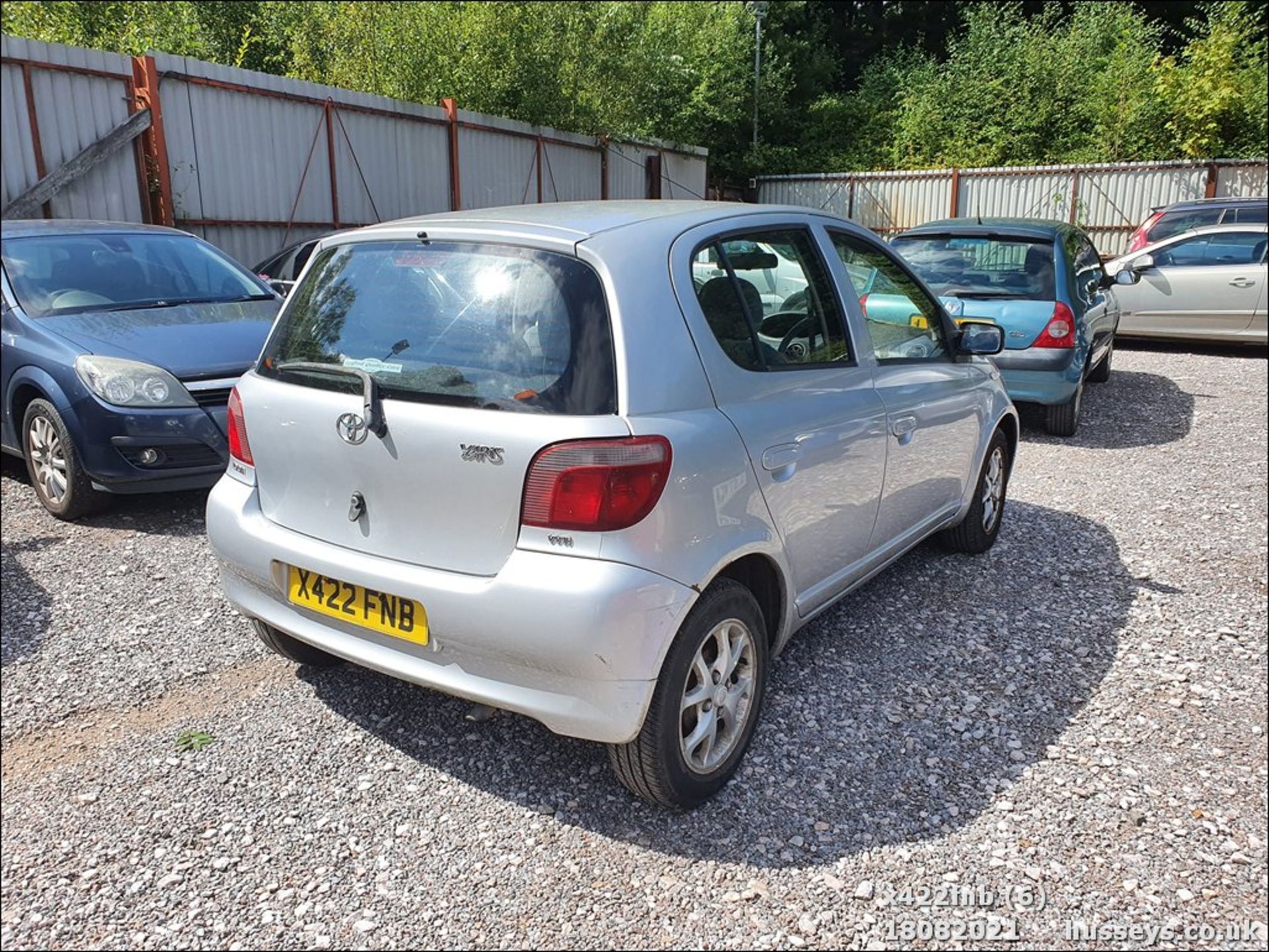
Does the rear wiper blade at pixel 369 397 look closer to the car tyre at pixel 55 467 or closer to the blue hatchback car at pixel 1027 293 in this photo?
the car tyre at pixel 55 467

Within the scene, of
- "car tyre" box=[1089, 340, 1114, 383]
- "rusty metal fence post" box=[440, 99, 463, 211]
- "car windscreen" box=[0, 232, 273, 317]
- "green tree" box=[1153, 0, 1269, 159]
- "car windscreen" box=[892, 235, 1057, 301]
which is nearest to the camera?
"car windscreen" box=[0, 232, 273, 317]

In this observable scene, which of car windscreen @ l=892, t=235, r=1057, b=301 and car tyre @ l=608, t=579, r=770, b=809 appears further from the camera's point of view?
car windscreen @ l=892, t=235, r=1057, b=301

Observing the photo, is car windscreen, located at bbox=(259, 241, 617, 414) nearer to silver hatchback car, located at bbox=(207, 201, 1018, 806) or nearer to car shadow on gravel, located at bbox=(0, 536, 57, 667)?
silver hatchback car, located at bbox=(207, 201, 1018, 806)

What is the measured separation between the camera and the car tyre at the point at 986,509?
4.87 m

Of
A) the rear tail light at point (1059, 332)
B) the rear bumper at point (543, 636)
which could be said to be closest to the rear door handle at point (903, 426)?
the rear bumper at point (543, 636)

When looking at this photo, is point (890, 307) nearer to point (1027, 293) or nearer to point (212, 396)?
point (212, 396)

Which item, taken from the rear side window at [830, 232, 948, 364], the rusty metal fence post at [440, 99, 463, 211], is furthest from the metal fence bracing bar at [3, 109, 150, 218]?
the rear side window at [830, 232, 948, 364]

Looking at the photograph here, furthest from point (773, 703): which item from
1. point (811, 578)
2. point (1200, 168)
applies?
point (1200, 168)

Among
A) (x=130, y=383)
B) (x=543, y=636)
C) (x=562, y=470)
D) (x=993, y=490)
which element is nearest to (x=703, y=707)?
(x=543, y=636)

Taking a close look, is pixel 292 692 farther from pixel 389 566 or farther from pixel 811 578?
pixel 811 578

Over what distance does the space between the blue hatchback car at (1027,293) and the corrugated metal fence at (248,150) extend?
7.34m

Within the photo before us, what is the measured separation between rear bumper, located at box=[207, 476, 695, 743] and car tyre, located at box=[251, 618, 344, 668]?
0.84 metres

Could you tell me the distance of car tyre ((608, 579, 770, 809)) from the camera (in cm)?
267

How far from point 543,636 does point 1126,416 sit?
770 cm
